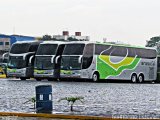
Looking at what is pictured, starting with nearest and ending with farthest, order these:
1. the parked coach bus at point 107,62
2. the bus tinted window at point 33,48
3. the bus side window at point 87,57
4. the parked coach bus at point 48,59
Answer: the bus side window at point 87,57
the parked coach bus at point 107,62
the parked coach bus at point 48,59
the bus tinted window at point 33,48

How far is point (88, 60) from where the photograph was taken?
4212cm

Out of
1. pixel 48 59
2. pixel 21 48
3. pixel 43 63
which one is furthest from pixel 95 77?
pixel 21 48

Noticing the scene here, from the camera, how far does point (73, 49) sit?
4272 centimetres

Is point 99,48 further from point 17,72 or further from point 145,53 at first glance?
point 17,72

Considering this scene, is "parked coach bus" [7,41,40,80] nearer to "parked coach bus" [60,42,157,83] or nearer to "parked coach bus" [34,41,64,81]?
"parked coach bus" [34,41,64,81]

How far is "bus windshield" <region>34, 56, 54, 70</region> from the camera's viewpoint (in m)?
44.3

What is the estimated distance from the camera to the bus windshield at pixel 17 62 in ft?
151

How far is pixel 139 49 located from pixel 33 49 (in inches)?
383

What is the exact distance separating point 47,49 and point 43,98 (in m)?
29.7

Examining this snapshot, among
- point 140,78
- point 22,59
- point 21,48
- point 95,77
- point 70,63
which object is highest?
point 21,48

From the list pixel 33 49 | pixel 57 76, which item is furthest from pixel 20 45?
pixel 57 76

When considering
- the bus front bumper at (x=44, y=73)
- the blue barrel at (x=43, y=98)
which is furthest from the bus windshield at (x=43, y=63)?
the blue barrel at (x=43, y=98)

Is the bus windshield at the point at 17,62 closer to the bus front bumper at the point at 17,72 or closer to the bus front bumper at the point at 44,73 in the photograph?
the bus front bumper at the point at 17,72

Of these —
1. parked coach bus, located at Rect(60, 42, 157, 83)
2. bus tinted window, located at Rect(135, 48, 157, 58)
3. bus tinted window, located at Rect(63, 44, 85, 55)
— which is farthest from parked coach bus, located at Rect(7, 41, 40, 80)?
bus tinted window, located at Rect(135, 48, 157, 58)
